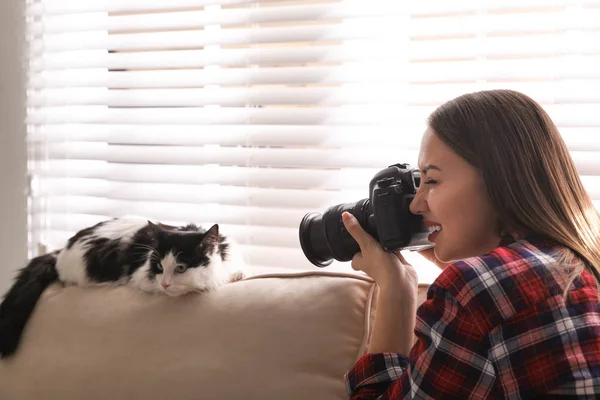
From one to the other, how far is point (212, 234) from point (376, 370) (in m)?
0.53

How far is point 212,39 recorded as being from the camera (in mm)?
1734

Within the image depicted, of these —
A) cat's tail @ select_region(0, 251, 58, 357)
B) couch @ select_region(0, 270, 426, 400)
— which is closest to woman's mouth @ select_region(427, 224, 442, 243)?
couch @ select_region(0, 270, 426, 400)

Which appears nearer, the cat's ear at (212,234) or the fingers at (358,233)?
the fingers at (358,233)

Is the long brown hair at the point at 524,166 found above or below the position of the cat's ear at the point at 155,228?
above

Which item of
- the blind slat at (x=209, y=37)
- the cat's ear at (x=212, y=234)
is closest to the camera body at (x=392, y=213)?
the cat's ear at (x=212, y=234)

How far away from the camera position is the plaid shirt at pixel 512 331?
33.5 inches

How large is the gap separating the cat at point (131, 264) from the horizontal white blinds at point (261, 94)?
0.24 m

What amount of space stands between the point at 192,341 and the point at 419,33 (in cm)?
84

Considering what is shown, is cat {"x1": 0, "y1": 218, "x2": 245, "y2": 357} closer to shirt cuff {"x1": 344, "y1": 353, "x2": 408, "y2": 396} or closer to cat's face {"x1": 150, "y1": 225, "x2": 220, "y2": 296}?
cat's face {"x1": 150, "y1": 225, "x2": 220, "y2": 296}

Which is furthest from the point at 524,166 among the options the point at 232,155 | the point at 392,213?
the point at 232,155

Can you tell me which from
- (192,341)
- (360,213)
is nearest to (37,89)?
(192,341)

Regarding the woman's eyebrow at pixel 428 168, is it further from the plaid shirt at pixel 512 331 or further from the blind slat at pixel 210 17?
the blind slat at pixel 210 17

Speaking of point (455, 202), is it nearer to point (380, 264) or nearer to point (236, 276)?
point (380, 264)

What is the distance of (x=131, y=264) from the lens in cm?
149
